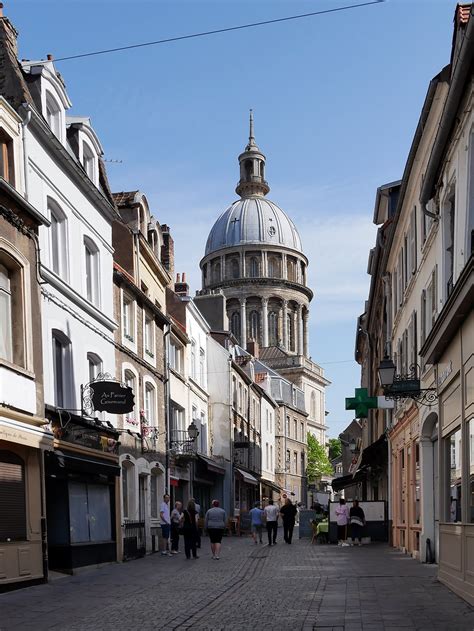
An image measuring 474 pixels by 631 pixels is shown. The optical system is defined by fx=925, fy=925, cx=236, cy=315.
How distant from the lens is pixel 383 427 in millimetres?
33719

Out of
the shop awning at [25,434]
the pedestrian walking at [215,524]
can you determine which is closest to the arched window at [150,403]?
the pedestrian walking at [215,524]

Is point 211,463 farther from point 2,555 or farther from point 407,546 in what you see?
point 2,555

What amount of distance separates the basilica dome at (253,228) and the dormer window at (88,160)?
91.6 meters

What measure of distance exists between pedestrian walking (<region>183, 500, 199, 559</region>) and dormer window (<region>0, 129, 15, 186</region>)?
9.43m

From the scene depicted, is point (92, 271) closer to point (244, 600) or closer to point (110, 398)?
point (110, 398)

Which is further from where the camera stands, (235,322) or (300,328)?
(300,328)

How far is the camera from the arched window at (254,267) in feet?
369

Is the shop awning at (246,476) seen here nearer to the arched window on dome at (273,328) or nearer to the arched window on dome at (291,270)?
the arched window on dome at (273,328)

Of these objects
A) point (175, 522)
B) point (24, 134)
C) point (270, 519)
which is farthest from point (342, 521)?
point (24, 134)

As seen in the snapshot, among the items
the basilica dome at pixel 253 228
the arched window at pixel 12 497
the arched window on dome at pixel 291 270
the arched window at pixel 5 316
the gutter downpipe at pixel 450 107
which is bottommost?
the arched window at pixel 12 497

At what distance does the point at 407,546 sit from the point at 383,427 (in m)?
10.8

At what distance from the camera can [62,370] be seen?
1911cm

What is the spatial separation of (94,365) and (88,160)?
4900mm

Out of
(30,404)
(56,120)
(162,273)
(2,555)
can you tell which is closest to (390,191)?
(162,273)
